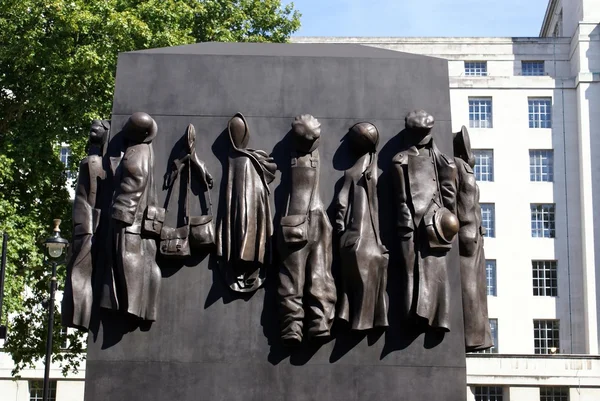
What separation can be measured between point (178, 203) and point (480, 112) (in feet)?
177

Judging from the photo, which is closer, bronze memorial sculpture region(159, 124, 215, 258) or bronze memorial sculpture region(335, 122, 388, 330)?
bronze memorial sculpture region(335, 122, 388, 330)

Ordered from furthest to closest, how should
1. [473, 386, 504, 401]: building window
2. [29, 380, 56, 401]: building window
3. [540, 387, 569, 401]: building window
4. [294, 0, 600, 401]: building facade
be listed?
[294, 0, 600, 401]: building facade < [29, 380, 56, 401]: building window < [473, 386, 504, 401]: building window < [540, 387, 569, 401]: building window

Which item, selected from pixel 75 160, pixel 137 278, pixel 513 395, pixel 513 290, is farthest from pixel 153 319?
pixel 513 290

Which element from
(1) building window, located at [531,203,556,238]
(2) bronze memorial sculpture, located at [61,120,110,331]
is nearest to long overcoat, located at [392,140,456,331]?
(2) bronze memorial sculpture, located at [61,120,110,331]

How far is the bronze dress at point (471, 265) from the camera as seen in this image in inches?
437

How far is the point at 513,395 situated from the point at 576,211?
13.3 meters

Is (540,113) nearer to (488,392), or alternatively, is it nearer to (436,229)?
(488,392)

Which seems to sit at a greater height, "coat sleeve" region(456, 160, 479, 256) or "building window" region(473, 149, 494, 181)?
"building window" region(473, 149, 494, 181)

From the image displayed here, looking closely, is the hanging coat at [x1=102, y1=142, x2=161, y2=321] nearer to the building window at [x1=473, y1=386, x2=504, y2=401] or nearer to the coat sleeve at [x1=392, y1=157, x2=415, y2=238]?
the coat sleeve at [x1=392, y1=157, x2=415, y2=238]

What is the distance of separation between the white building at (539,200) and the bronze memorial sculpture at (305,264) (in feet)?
160

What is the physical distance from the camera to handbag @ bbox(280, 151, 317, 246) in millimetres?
10648

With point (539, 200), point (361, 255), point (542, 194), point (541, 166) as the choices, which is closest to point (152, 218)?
point (361, 255)

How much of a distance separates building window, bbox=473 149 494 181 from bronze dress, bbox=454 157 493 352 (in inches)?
2023

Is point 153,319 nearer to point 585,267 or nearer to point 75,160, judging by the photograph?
point 75,160
